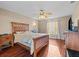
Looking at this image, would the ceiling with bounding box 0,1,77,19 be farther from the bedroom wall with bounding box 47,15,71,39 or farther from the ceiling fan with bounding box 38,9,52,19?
the bedroom wall with bounding box 47,15,71,39

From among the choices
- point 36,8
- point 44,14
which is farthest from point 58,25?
point 36,8

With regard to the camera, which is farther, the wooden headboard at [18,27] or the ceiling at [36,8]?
the wooden headboard at [18,27]

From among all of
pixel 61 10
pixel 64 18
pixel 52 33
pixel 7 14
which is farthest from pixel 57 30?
pixel 7 14

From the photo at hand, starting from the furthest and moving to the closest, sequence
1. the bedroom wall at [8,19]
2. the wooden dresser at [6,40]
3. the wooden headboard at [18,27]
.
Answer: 1. the wooden headboard at [18,27]
2. the bedroom wall at [8,19]
3. the wooden dresser at [6,40]

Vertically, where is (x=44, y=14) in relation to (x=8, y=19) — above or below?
above

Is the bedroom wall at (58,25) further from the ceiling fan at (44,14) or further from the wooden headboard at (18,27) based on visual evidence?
the wooden headboard at (18,27)

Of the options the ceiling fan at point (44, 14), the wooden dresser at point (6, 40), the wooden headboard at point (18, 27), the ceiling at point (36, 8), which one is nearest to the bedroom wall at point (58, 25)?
the ceiling at point (36, 8)

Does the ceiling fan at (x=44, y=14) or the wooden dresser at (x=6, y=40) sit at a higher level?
the ceiling fan at (x=44, y=14)

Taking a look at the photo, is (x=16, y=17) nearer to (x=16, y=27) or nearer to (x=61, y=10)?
(x=16, y=27)

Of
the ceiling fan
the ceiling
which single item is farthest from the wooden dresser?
the ceiling fan

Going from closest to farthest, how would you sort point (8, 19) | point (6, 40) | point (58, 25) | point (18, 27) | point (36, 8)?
1. point (58, 25)
2. point (36, 8)
3. point (6, 40)
4. point (8, 19)
5. point (18, 27)

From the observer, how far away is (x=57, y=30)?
7.09 feet

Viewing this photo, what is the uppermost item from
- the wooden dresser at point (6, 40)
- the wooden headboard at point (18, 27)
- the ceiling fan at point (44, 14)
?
the ceiling fan at point (44, 14)

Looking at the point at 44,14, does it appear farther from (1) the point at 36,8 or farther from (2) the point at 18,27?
(2) the point at 18,27
